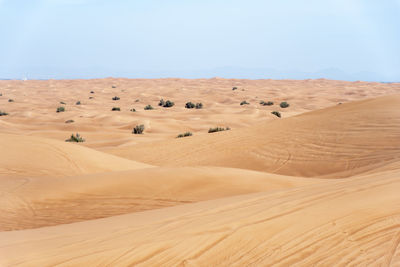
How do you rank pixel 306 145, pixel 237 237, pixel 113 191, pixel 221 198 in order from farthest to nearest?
pixel 306 145 → pixel 113 191 → pixel 221 198 → pixel 237 237

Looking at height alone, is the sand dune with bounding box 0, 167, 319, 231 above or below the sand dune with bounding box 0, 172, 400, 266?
below

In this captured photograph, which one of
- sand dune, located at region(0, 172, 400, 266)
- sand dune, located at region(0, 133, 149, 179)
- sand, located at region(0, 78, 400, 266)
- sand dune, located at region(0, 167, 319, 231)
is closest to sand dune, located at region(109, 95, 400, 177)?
sand, located at region(0, 78, 400, 266)

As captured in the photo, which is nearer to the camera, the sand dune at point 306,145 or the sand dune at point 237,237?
the sand dune at point 237,237

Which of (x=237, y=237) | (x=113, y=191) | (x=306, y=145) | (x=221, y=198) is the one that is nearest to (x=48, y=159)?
(x=113, y=191)

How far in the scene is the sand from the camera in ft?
10.6

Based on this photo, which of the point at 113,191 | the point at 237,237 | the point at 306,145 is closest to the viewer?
the point at 237,237

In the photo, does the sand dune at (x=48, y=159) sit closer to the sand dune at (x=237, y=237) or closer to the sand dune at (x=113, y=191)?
the sand dune at (x=113, y=191)

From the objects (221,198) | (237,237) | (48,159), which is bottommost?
(48,159)

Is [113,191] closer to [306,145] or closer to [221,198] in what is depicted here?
[221,198]

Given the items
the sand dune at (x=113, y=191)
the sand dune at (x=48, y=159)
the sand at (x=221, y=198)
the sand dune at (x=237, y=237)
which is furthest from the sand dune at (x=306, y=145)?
the sand dune at (x=237, y=237)

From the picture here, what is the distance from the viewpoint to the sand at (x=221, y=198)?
10.6 ft

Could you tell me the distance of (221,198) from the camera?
5301mm

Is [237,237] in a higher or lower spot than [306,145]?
higher

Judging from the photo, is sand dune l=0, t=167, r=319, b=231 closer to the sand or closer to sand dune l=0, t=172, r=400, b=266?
the sand
